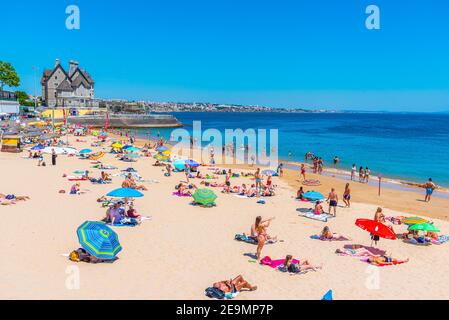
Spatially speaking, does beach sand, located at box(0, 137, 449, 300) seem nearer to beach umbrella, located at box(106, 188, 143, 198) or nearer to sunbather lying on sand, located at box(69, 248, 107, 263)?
sunbather lying on sand, located at box(69, 248, 107, 263)

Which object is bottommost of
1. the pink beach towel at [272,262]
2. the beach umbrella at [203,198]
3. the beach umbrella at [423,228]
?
the pink beach towel at [272,262]

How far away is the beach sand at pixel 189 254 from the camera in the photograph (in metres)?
8.59

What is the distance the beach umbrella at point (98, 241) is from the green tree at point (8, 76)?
80.4 metres

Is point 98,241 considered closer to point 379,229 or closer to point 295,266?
point 295,266

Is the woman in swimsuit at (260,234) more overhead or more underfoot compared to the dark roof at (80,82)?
more underfoot

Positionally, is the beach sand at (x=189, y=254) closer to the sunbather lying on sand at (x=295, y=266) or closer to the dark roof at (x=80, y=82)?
the sunbather lying on sand at (x=295, y=266)

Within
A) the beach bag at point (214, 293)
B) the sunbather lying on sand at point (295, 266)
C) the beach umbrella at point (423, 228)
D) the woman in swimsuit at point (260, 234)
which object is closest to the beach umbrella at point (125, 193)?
the woman in swimsuit at point (260, 234)

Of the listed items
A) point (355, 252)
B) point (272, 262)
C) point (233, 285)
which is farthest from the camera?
point (355, 252)

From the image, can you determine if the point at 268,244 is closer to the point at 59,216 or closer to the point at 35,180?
the point at 59,216

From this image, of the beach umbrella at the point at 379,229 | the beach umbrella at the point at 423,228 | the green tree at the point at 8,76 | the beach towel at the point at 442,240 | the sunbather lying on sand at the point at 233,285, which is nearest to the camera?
the sunbather lying on sand at the point at 233,285

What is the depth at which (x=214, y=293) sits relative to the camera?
8.22m

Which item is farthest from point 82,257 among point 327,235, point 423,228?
point 423,228

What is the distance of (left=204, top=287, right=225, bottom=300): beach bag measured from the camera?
320 inches

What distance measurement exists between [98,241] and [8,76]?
266 feet
